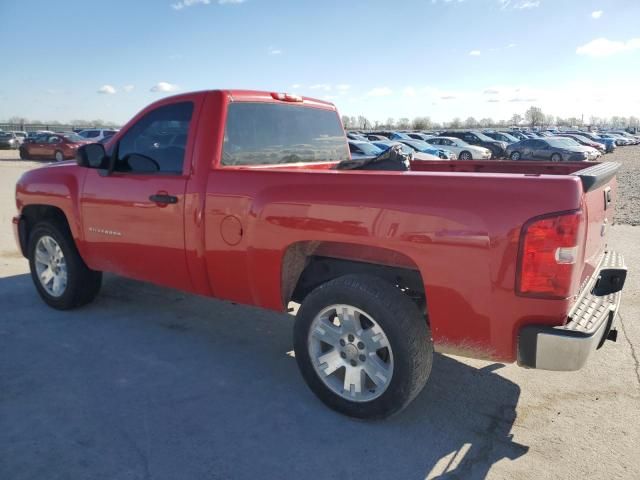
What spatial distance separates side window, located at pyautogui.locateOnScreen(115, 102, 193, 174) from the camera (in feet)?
12.8

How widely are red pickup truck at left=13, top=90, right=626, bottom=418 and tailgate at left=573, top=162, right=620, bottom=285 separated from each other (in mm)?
16

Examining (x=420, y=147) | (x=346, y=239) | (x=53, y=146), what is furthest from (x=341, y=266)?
(x=53, y=146)

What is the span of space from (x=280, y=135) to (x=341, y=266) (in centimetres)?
133

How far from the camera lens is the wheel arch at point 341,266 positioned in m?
3.18

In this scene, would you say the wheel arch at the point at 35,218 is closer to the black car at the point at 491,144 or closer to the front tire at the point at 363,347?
the front tire at the point at 363,347

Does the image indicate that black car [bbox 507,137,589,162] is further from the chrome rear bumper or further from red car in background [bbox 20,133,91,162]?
the chrome rear bumper

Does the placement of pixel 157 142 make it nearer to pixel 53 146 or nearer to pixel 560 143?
pixel 53 146

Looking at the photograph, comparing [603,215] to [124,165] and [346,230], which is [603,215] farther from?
[124,165]

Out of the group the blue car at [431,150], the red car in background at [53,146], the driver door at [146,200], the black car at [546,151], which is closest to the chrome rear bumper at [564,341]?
the driver door at [146,200]

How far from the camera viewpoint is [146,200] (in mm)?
4004

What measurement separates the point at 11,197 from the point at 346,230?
1331 cm

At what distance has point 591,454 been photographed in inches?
113

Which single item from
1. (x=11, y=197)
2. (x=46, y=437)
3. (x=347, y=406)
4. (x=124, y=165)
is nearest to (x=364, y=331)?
(x=347, y=406)

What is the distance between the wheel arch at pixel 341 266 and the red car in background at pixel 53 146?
2658cm
